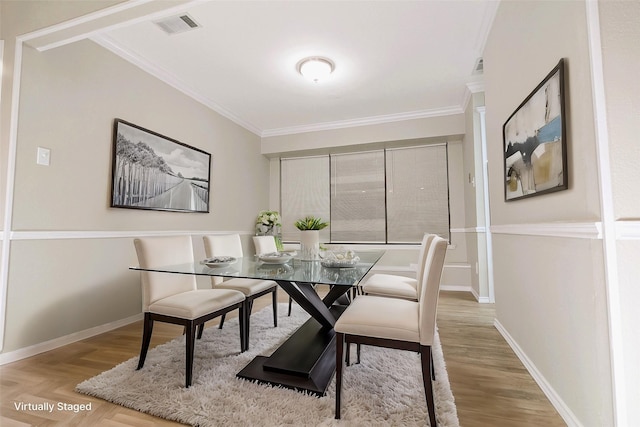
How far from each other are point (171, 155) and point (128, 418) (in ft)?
8.47

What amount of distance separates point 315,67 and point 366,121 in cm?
177


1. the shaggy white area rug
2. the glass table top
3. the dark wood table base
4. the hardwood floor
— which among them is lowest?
the hardwood floor

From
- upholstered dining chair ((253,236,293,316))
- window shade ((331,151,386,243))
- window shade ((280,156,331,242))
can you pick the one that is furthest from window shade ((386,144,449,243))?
upholstered dining chair ((253,236,293,316))

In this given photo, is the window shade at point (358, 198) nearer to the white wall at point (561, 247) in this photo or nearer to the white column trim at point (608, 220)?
the white wall at point (561, 247)

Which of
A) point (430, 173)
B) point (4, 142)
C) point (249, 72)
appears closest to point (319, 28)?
point (249, 72)

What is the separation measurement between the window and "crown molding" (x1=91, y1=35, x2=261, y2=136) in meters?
1.56

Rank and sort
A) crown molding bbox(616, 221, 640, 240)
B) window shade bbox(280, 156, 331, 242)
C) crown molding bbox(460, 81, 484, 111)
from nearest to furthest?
crown molding bbox(616, 221, 640, 240) < crown molding bbox(460, 81, 484, 111) < window shade bbox(280, 156, 331, 242)

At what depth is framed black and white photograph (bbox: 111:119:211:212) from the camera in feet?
8.75

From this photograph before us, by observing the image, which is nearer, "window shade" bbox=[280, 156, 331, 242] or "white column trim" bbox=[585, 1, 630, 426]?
"white column trim" bbox=[585, 1, 630, 426]

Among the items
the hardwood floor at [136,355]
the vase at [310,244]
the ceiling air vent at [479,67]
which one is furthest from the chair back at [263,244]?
the ceiling air vent at [479,67]

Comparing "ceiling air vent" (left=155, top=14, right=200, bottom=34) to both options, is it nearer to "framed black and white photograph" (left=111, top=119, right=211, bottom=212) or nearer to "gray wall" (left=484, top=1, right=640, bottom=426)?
"framed black and white photograph" (left=111, top=119, right=211, bottom=212)

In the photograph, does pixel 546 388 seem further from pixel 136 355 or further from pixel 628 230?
pixel 136 355

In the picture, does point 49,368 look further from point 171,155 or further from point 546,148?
point 546,148

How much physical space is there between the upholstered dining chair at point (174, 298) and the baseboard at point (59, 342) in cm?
97
